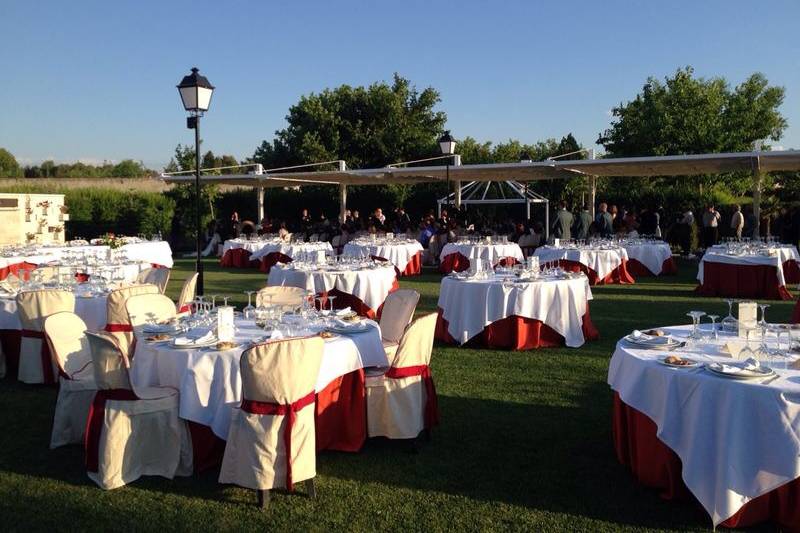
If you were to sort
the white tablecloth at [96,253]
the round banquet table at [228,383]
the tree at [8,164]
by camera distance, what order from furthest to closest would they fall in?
1. the tree at [8,164]
2. the white tablecloth at [96,253]
3. the round banquet table at [228,383]

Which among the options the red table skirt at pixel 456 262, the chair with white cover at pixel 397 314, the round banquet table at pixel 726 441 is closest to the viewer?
the round banquet table at pixel 726 441

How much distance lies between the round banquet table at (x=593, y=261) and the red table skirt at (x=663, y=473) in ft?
31.4

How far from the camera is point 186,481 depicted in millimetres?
4547

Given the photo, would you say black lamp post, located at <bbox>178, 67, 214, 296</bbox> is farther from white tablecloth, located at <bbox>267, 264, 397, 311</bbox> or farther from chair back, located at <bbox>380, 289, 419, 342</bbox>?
chair back, located at <bbox>380, 289, 419, 342</bbox>

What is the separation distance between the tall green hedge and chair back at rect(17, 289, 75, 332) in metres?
20.4

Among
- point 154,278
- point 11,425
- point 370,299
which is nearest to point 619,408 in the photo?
point 11,425

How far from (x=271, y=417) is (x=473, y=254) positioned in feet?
39.8

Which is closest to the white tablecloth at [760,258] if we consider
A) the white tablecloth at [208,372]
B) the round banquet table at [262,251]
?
the round banquet table at [262,251]

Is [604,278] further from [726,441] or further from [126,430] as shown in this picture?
[126,430]

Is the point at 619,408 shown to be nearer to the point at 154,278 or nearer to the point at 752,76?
the point at 154,278

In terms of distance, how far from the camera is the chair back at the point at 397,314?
6.23 m

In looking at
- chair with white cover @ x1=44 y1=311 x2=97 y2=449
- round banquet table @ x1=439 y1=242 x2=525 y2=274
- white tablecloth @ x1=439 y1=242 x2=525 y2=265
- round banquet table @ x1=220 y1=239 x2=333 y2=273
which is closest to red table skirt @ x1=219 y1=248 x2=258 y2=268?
round banquet table @ x1=220 y1=239 x2=333 y2=273

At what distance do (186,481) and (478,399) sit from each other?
273 centimetres

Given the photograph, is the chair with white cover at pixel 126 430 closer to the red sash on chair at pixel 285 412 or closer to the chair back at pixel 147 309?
the red sash on chair at pixel 285 412
